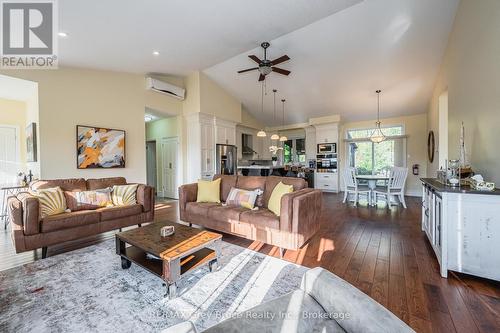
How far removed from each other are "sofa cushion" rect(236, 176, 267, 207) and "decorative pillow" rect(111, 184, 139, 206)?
178 cm

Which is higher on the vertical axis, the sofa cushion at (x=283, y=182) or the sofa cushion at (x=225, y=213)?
the sofa cushion at (x=283, y=182)

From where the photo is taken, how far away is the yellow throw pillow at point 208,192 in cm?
362

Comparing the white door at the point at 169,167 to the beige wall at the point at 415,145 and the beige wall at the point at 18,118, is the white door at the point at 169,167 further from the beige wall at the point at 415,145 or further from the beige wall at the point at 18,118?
the beige wall at the point at 415,145

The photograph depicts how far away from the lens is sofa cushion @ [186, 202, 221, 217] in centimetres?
331

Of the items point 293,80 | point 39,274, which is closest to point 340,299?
point 39,274

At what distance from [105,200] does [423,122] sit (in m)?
8.69

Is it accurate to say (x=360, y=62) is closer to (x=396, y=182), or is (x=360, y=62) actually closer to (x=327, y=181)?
(x=396, y=182)

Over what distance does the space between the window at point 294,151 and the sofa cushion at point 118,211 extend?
693 centimetres

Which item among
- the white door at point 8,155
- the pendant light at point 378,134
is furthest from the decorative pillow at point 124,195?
the pendant light at point 378,134

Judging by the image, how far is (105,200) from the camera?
3.42 metres

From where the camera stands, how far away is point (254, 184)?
3502mm

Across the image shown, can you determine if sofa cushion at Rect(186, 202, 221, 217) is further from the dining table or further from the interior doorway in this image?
the interior doorway

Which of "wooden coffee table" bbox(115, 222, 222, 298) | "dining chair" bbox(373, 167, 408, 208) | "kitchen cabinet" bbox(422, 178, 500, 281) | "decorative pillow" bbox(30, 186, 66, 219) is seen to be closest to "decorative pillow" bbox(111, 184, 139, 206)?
"decorative pillow" bbox(30, 186, 66, 219)

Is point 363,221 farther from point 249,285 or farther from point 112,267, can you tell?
point 112,267
